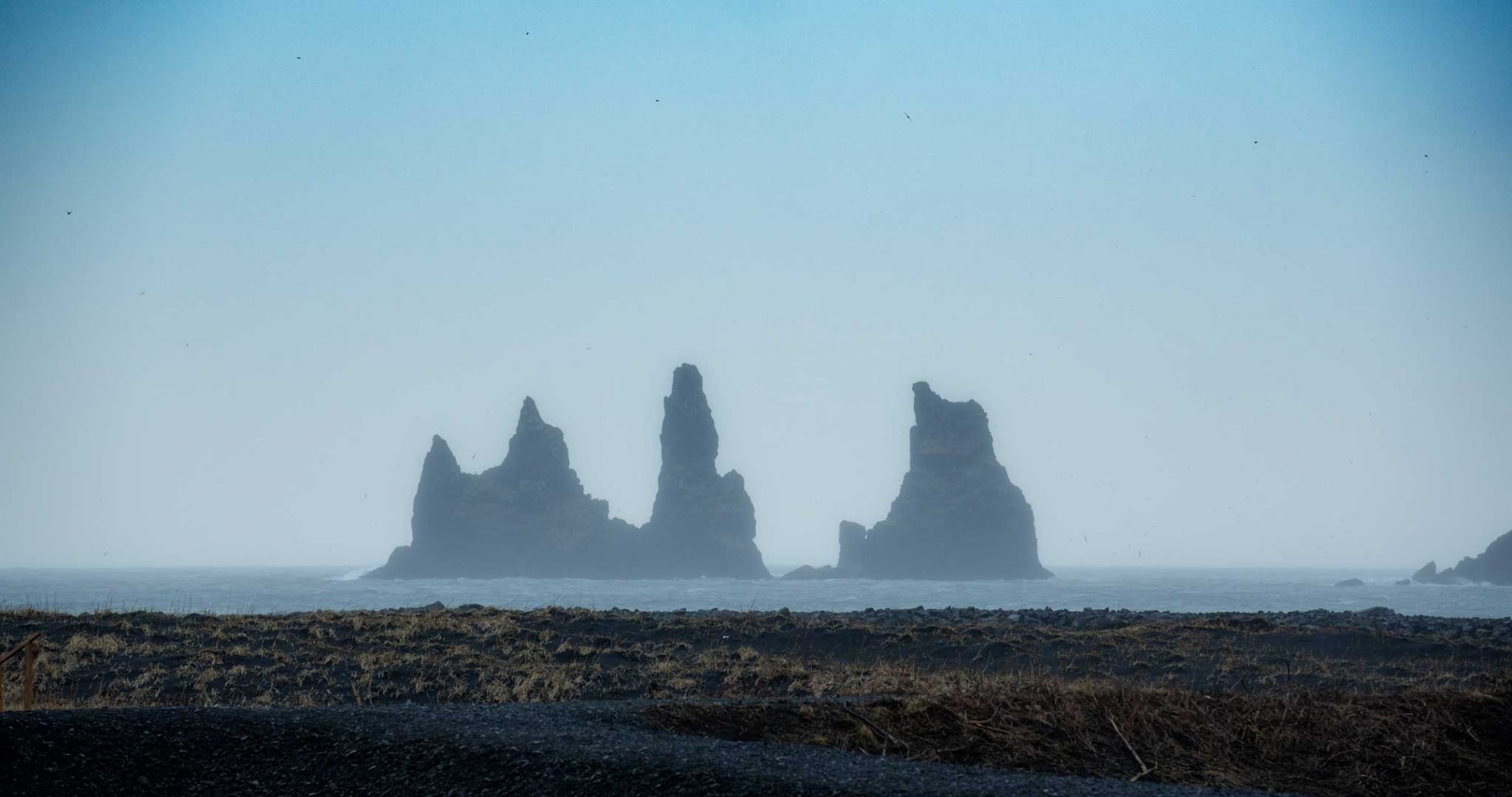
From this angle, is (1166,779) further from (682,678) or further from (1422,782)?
(682,678)

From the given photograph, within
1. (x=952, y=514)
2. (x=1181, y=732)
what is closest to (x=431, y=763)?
(x=1181, y=732)

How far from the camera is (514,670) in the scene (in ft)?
56.7

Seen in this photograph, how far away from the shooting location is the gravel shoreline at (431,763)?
7.41 metres

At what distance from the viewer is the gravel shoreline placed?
7.41 metres

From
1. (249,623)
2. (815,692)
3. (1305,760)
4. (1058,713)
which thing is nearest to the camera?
(1305,760)

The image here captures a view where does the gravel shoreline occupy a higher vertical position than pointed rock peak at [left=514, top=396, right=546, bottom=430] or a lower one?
lower

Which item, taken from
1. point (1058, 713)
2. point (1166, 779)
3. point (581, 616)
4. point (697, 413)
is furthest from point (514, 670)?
point (697, 413)

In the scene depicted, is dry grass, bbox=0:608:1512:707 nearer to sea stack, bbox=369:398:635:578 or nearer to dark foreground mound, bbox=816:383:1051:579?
dark foreground mound, bbox=816:383:1051:579

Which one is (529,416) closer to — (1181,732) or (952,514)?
(952,514)

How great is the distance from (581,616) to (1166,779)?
731 inches

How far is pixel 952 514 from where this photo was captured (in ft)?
385

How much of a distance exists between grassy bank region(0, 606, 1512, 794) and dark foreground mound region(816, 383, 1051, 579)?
86719mm

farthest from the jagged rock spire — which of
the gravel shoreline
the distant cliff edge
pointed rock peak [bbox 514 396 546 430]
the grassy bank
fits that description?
the gravel shoreline

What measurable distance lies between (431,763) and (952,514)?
113 metres
